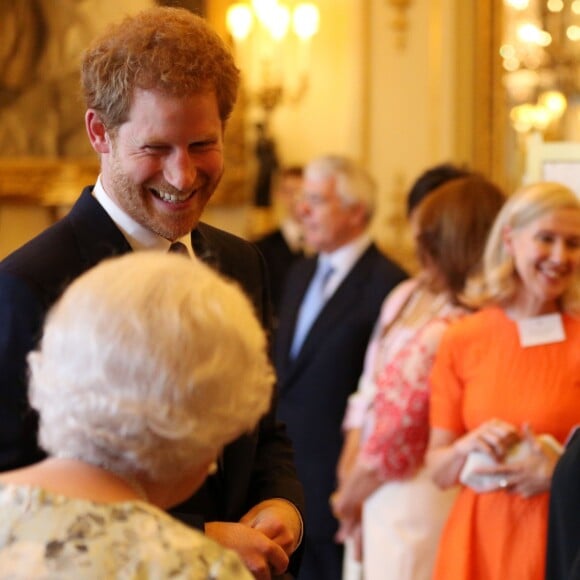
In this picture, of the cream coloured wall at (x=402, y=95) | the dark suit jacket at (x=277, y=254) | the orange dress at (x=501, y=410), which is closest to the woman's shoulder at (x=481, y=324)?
the orange dress at (x=501, y=410)

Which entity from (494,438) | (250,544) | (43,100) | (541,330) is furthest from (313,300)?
(250,544)

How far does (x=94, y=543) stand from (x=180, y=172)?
2.82ft

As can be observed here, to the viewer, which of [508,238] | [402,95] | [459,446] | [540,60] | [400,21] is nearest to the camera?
[459,446]

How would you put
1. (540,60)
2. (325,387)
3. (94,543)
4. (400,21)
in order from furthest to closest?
(400,21) → (540,60) → (325,387) → (94,543)

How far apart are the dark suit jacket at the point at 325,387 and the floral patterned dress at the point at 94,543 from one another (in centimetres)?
344

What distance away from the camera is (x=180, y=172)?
6.90 feet

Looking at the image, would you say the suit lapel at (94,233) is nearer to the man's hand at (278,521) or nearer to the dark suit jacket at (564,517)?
the man's hand at (278,521)

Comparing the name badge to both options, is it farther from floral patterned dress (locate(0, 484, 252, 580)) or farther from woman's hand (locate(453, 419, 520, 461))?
floral patterned dress (locate(0, 484, 252, 580))

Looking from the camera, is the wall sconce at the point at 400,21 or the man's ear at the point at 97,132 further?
the wall sconce at the point at 400,21

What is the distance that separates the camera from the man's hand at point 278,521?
2152mm

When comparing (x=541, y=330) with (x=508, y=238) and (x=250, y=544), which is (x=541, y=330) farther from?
(x=250, y=544)

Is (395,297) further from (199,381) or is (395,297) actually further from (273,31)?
(273,31)

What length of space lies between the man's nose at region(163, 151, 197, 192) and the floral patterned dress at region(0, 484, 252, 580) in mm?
770

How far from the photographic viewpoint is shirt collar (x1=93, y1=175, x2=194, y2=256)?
7.11 ft
